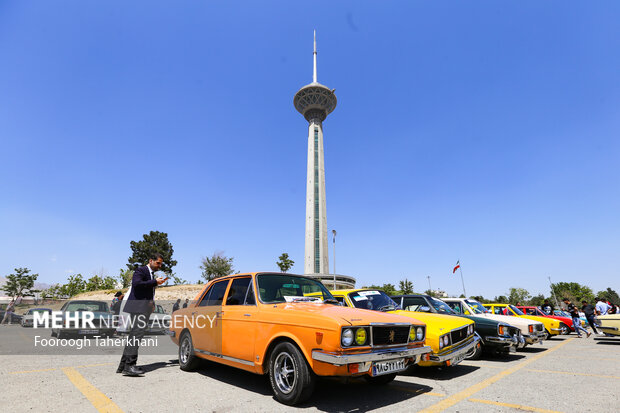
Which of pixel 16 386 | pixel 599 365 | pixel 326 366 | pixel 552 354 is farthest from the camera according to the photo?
pixel 552 354

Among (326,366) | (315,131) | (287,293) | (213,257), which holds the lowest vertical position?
(326,366)

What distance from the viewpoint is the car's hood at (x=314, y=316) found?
3.67 metres

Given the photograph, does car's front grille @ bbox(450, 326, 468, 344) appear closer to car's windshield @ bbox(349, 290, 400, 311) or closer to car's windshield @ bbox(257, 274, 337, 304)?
car's windshield @ bbox(349, 290, 400, 311)

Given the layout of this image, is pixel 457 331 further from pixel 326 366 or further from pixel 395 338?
pixel 326 366

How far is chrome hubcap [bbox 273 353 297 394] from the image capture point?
391 cm

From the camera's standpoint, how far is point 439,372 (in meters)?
6.07

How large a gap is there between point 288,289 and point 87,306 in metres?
10.4

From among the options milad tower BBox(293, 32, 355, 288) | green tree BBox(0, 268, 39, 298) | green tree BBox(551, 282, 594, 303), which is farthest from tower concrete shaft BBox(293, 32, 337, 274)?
green tree BBox(551, 282, 594, 303)

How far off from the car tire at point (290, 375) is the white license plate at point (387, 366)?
71cm

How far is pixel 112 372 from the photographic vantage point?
18.3 feet

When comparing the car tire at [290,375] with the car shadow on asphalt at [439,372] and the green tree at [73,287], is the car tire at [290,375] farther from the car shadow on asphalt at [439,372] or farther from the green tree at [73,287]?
the green tree at [73,287]

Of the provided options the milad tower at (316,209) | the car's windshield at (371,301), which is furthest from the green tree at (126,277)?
the car's windshield at (371,301)

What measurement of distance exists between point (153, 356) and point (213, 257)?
4775 centimetres

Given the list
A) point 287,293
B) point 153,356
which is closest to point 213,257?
point 153,356
